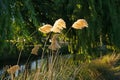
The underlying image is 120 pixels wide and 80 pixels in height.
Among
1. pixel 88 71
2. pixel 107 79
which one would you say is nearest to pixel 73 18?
pixel 88 71

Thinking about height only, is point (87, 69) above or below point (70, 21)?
below

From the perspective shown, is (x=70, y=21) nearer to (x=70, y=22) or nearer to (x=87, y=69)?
(x=70, y=22)

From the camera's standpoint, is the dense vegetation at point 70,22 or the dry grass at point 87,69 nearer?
the dense vegetation at point 70,22

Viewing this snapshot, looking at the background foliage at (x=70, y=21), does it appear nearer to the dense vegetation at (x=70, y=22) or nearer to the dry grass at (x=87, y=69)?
the dense vegetation at (x=70, y=22)

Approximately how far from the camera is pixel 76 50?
23.8 feet

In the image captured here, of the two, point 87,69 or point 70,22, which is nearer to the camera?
point 70,22

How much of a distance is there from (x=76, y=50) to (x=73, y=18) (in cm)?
71

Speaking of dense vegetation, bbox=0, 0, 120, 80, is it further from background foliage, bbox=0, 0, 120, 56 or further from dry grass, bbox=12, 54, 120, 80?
dry grass, bbox=12, 54, 120, 80

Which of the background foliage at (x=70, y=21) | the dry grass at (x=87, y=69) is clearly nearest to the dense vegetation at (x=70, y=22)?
the background foliage at (x=70, y=21)

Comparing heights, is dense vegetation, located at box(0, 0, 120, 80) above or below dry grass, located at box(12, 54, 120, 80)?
above

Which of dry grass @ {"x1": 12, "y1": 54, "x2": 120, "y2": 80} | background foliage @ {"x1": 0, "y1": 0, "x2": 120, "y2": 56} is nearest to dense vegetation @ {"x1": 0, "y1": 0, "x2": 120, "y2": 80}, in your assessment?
background foliage @ {"x1": 0, "y1": 0, "x2": 120, "y2": 56}

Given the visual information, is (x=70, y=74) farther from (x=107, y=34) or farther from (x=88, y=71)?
(x=88, y=71)

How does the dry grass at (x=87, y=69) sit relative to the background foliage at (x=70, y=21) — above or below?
below

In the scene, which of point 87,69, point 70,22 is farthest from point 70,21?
point 87,69
